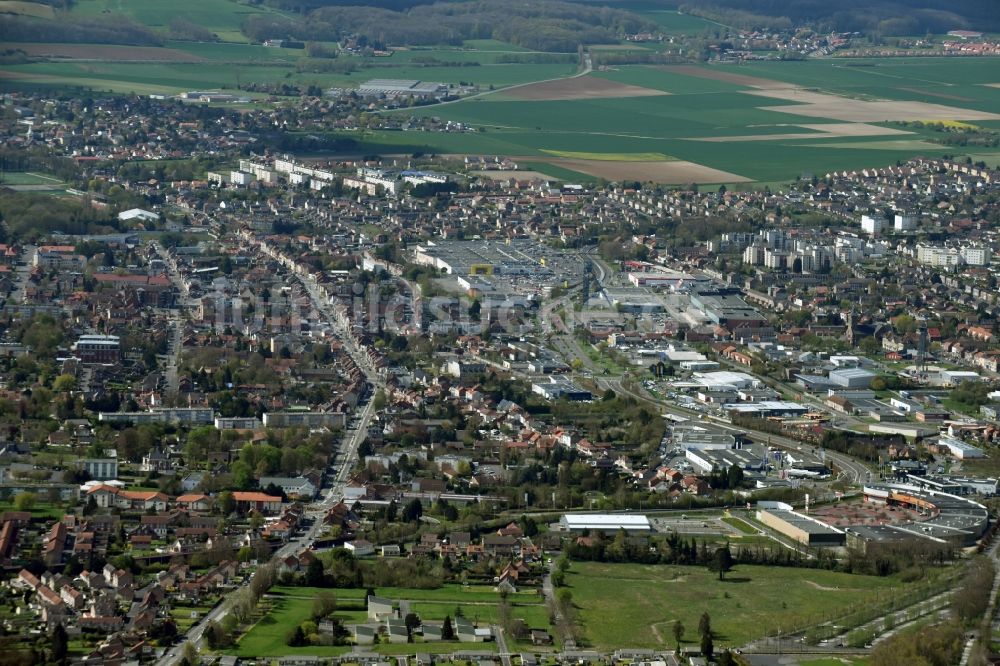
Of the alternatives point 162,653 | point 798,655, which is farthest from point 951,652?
point 162,653

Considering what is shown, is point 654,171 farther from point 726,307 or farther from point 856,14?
point 856,14

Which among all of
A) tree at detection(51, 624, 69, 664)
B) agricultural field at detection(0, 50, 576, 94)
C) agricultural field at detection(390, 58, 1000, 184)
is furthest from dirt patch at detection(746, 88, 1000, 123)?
tree at detection(51, 624, 69, 664)

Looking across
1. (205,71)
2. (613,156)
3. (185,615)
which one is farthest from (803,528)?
(205,71)

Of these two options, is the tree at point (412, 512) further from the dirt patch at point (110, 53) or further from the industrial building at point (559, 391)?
the dirt patch at point (110, 53)

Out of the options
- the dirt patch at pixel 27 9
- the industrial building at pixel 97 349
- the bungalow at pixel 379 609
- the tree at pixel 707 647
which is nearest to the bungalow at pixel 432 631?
the bungalow at pixel 379 609

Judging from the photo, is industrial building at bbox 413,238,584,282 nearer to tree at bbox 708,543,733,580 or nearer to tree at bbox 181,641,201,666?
tree at bbox 708,543,733,580

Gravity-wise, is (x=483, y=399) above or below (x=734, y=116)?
above
